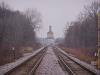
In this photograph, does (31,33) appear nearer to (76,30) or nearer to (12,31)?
(76,30)

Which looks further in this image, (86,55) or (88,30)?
(88,30)

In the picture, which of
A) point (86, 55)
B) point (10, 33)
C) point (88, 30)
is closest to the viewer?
point (86, 55)

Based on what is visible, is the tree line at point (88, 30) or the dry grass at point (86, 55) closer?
the dry grass at point (86, 55)

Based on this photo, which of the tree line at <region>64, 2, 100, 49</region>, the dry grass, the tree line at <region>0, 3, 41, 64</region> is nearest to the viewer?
the dry grass

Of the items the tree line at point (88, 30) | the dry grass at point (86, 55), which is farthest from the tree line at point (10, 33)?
the tree line at point (88, 30)

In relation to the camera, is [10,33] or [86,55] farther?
[10,33]

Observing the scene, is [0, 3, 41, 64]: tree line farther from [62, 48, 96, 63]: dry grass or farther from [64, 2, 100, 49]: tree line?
[64, 2, 100, 49]: tree line

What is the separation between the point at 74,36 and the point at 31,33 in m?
16.1

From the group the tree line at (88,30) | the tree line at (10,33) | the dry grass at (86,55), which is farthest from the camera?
the tree line at (88,30)

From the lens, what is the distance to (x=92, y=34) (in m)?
56.6

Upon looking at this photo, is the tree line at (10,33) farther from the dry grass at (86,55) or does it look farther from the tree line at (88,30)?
the tree line at (88,30)

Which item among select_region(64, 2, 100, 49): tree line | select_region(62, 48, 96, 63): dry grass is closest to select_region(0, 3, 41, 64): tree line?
select_region(62, 48, 96, 63): dry grass

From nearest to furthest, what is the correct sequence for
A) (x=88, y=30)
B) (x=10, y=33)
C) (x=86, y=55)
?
(x=86, y=55)
(x=10, y=33)
(x=88, y=30)

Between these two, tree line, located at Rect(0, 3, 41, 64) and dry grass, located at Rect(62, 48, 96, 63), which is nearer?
dry grass, located at Rect(62, 48, 96, 63)
